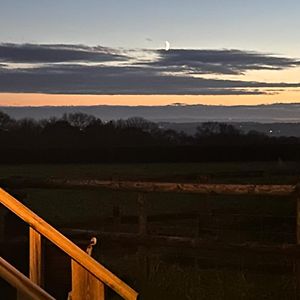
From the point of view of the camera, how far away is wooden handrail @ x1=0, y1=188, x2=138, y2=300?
3.25 meters

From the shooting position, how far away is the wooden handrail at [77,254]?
325 centimetres

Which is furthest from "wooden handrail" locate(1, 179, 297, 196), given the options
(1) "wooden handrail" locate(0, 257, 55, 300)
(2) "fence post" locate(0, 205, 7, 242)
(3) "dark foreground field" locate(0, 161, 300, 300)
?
(1) "wooden handrail" locate(0, 257, 55, 300)

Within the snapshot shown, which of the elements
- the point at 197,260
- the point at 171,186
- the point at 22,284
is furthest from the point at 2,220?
the point at 22,284

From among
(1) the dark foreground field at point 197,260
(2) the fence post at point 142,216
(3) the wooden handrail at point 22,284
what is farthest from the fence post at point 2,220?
(3) the wooden handrail at point 22,284

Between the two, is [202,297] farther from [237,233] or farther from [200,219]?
[237,233]

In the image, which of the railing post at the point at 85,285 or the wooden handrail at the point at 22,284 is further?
the railing post at the point at 85,285

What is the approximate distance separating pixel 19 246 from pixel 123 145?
2025 inches

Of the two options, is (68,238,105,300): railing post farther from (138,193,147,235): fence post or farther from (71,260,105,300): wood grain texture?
(138,193,147,235): fence post

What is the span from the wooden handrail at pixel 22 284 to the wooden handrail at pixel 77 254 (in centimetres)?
58

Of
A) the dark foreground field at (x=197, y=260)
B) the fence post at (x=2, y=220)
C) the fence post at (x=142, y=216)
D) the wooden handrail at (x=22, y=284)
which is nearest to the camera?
the wooden handrail at (x=22, y=284)

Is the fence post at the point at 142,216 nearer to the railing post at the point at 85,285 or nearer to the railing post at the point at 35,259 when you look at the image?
the railing post at the point at 35,259

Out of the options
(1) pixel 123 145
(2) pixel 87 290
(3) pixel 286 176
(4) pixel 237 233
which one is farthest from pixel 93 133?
(2) pixel 87 290

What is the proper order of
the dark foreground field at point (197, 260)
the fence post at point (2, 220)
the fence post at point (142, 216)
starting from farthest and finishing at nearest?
the fence post at point (142, 216) → the fence post at point (2, 220) → the dark foreground field at point (197, 260)

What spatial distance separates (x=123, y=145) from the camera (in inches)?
2308
